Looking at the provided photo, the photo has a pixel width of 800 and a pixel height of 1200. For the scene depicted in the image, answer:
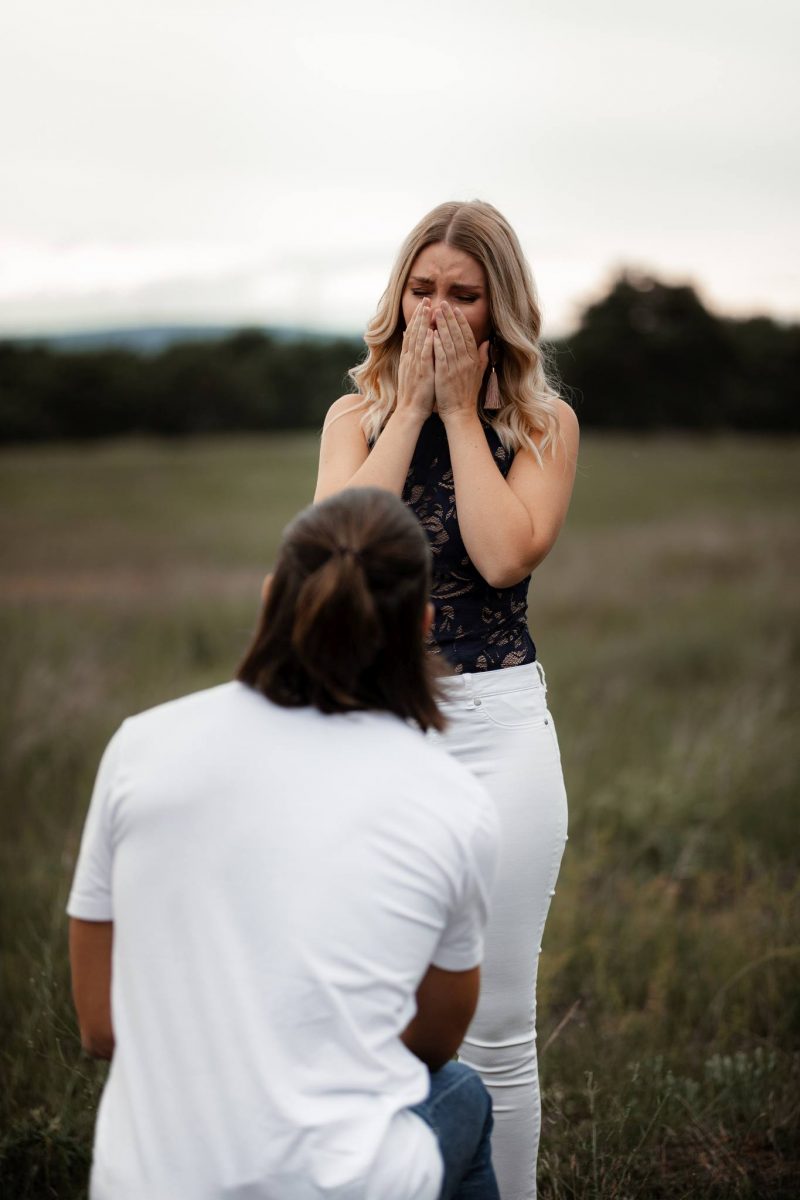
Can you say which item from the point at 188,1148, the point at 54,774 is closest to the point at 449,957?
the point at 188,1148

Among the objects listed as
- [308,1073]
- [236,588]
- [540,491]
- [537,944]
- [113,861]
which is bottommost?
[236,588]

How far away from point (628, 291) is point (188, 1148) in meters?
52.4

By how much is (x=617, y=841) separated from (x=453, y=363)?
389 cm

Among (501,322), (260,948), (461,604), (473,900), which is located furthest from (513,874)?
(501,322)

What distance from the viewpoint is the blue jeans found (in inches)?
69.0

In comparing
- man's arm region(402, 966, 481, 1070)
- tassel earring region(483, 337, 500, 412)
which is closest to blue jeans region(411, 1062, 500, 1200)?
man's arm region(402, 966, 481, 1070)

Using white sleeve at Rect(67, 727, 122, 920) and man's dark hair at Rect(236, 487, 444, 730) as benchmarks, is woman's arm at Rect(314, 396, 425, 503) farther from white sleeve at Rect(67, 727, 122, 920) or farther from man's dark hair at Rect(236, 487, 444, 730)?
white sleeve at Rect(67, 727, 122, 920)

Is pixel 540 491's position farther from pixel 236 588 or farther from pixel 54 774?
pixel 236 588

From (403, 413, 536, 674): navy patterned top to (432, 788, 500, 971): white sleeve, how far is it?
31.4 inches

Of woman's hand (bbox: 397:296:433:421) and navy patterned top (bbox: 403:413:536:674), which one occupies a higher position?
woman's hand (bbox: 397:296:433:421)

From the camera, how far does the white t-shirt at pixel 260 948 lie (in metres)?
1.54

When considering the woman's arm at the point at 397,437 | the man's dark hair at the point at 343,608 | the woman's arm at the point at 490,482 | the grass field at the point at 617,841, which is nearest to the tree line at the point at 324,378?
the grass field at the point at 617,841

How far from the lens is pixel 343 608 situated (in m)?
1.66

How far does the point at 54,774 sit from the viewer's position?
688 cm
